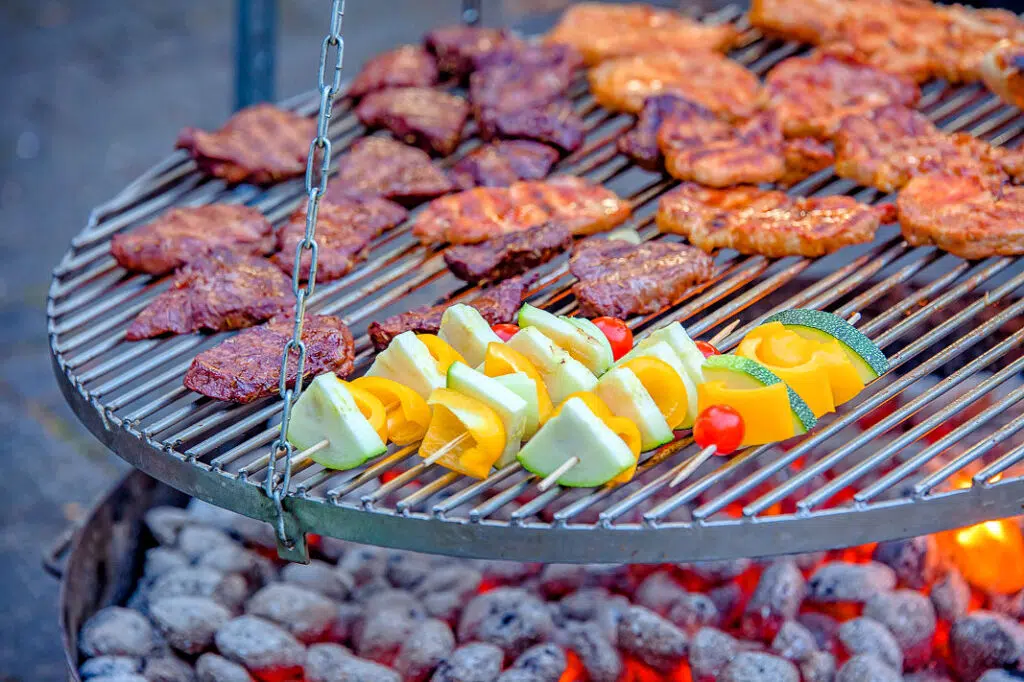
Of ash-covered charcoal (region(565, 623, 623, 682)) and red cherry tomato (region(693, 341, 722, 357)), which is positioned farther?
ash-covered charcoal (region(565, 623, 623, 682))

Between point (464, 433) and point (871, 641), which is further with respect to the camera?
point (871, 641)

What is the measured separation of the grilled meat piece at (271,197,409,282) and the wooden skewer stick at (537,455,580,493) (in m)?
1.28

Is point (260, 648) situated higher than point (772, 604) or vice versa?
point (260, 648)

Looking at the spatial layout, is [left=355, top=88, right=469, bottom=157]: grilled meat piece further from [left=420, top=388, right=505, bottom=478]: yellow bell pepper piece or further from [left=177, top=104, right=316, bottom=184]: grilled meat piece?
[left=420, top=388, right=505, bottom=478]: yellow bell pepper piece

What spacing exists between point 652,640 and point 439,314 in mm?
1198

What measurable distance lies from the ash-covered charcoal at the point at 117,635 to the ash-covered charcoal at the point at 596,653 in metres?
1.33

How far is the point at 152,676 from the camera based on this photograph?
3.37 meters

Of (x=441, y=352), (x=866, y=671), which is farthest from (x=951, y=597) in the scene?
(x=441, y=352)

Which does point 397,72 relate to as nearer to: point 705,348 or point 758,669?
point 705,348

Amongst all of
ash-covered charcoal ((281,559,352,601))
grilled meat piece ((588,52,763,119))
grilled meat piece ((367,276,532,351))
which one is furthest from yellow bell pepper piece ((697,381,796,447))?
grilled meat piece ((588,52,763,119))

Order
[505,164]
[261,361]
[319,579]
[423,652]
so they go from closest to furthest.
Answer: [261,361], [423,652], [319,579], [505,164]

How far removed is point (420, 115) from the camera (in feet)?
13.8

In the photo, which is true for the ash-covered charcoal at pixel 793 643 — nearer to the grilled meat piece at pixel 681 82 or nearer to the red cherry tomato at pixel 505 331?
the red cherry tomato at pixel 505 331

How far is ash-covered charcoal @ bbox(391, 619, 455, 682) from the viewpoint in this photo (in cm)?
340
